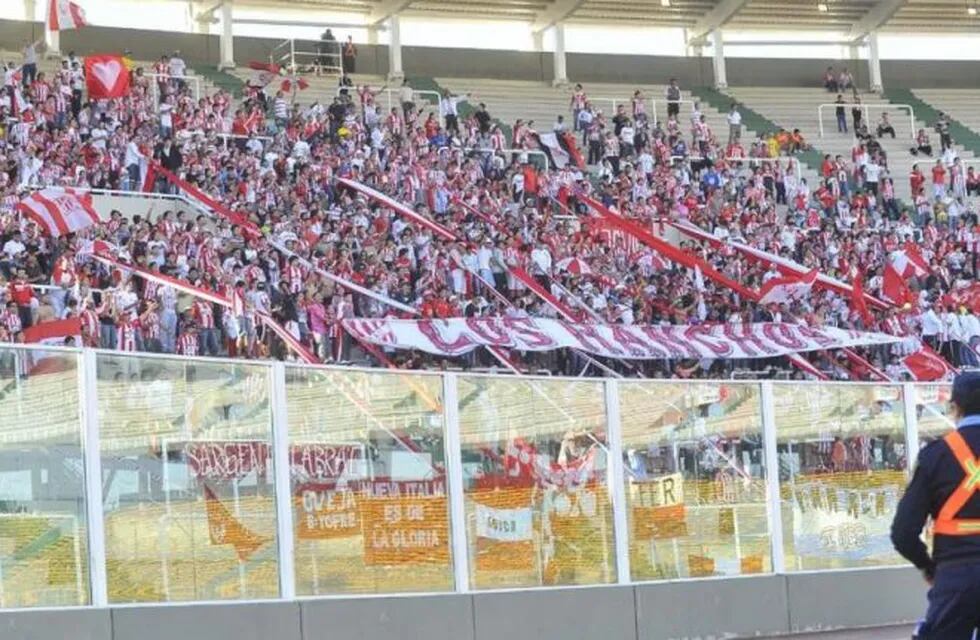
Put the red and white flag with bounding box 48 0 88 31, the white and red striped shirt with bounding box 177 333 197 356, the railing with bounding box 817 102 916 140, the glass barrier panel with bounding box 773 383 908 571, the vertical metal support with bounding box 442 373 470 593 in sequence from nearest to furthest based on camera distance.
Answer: the vertical metal support with bounding box 442 373 470 593, the glass barrier panel with bounding box 773 383 908 571, the white and red striped shirt with bounding box 177 333 197 356, the red and white flag with bounding box 48 0 88 31, the railing with bounding box 817 102 916 140

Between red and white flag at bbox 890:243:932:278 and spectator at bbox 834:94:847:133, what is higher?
spectator at bbox 834:94:847:133

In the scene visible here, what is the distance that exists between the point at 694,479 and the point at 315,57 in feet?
104

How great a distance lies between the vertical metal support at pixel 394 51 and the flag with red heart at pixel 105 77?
564 inches

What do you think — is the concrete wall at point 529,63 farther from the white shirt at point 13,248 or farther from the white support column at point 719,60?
the white shirt at point 13,248

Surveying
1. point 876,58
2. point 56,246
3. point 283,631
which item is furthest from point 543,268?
point 876,58

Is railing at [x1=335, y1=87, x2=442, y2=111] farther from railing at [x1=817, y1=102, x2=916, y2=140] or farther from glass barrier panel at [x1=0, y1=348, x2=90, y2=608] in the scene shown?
glass barrier panel at [x1=0, y1=348, x2=90, y2=608]

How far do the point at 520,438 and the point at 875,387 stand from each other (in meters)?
3.97

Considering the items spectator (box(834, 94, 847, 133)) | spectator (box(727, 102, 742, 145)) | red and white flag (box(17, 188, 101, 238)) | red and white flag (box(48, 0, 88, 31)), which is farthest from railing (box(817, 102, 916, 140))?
red and white flag (box(17, 188, 101, 238))

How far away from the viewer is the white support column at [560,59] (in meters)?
50.1

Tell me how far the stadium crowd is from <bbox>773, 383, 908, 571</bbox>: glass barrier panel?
10.7m

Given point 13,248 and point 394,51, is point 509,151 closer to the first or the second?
point 394,51

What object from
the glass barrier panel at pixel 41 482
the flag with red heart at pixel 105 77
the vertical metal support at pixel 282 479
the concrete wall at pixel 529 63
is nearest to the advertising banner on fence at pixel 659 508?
the vertical metal support at pixel 282 479

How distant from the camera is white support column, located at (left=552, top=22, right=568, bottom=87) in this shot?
50062 mm

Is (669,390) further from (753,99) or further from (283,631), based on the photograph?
(753,99)
